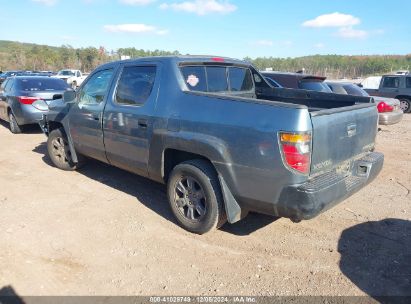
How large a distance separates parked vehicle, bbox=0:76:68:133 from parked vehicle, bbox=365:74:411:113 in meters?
13.4

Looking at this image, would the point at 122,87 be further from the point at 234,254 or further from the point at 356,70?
the point at 356,70

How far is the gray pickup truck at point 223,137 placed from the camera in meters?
Result: 3.07

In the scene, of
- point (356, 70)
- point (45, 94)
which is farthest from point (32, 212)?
point (356, 70)

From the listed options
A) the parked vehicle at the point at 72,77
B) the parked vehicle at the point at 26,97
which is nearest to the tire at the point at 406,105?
the parked vehicle at the point at 26,97

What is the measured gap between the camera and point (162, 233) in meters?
3.97

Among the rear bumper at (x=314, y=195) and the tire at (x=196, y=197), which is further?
the tire at (x=196, y=197)

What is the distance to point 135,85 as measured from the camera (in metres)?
4.47

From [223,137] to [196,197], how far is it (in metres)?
0.86

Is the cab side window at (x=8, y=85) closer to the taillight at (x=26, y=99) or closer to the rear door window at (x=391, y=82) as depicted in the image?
the taillight at (x=26, y=99)

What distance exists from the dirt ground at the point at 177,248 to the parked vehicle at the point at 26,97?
13.8 feet

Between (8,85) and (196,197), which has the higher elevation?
(8,85)

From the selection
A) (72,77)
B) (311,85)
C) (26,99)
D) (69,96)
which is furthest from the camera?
(72,77)

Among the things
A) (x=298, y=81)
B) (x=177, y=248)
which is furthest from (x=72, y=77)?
(x=177, y=248)

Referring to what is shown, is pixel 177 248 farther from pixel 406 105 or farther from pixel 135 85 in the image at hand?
pixel 406 105
